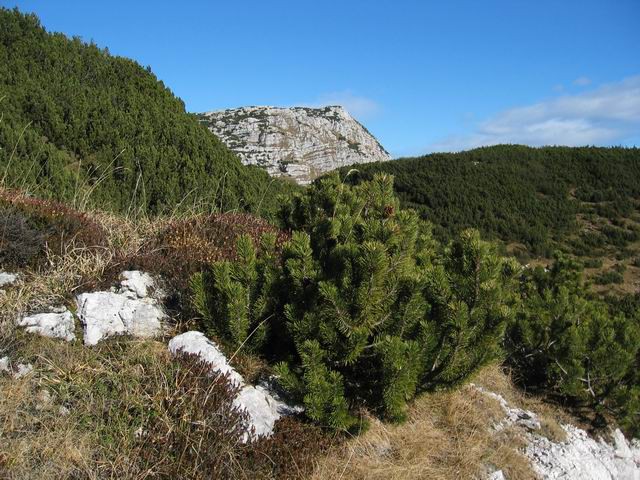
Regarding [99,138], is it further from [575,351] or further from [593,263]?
[593,263]

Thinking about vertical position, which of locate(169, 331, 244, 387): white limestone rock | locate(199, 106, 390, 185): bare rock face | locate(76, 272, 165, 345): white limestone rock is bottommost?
locate(169, 331, 244, 387): white limestone rock

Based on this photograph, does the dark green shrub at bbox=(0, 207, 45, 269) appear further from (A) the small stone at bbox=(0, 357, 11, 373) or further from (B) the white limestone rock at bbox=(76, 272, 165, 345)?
(A) the small stone at bbox=(0, 357, 11, 373)

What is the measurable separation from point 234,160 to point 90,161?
3221mm

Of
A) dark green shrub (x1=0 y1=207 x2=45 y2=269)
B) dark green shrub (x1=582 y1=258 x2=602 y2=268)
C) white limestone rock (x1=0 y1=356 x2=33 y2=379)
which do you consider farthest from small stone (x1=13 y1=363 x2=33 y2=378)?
dark green shrub (x1=582 y1=258 x2=602 y2=268)

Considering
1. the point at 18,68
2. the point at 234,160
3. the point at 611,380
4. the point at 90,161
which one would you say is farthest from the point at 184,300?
the point at 18,68

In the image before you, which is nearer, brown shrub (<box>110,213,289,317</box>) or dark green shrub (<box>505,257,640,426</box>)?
brown shrub (<box>110,213,289,317</box>)

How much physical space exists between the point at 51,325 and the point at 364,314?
→ 2.05 m

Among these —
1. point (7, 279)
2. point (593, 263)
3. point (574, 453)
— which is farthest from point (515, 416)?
point (593, 263)

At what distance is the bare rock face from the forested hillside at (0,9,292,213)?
42851 mm

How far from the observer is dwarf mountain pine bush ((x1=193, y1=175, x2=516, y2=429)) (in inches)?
110

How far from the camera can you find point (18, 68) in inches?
415

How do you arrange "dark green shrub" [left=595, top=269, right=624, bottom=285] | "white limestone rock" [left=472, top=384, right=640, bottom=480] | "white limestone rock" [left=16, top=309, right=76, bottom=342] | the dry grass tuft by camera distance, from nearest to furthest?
the dry grass tuft
"white limestone rock" [left=16, top=309, right=76, bottom=342]
"white limestone rock" [left=472, top=384, right=640, bottom=480]
"dark green shrub" [left=595, top=269, right=624, bottom=285]

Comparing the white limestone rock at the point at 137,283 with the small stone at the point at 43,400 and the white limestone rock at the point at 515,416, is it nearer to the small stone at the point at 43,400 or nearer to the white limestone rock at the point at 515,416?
the small stone at the point at 43,400

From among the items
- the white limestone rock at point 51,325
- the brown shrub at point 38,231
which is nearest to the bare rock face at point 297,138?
the brown shrub at point 38,231
